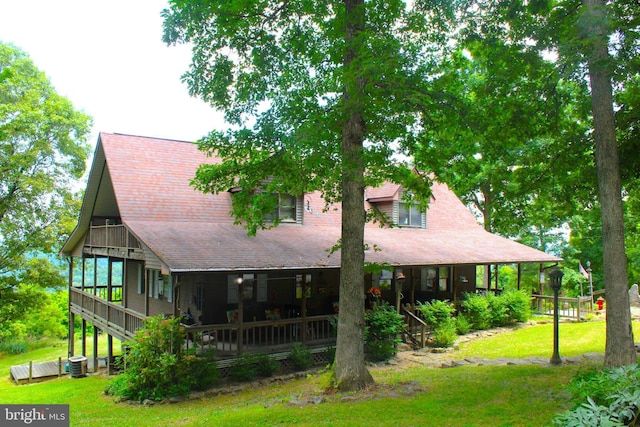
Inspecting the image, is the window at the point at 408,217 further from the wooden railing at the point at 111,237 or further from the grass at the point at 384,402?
the wooden railing at the point at 111,237

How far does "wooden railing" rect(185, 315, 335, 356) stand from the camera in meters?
12.9

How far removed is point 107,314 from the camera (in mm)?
18219

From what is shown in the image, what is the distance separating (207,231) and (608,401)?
12437 millimetres

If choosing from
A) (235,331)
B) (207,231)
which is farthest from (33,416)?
(207,231)

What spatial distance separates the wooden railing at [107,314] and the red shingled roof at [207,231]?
109 inches

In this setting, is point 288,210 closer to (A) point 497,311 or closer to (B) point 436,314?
(B) point 436,314

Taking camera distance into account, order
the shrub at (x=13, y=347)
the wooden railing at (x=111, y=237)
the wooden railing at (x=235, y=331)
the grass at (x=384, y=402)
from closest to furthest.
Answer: the grass at (x=384, y=402)
the wooden railing at (x=235, y=331)
the wooden railing at (x=111, y=237)
the shrub at (x=13, y=347)

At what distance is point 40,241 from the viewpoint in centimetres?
2667

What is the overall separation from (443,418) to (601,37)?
716cm

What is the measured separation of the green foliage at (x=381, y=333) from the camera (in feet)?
48.8

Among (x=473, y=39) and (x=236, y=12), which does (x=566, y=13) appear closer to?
(x=473, y=39)

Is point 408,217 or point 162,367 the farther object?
point 408,217

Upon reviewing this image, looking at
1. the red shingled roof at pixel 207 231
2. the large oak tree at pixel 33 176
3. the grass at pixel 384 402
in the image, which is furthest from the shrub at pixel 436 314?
the large oak tree at pixel 33 176

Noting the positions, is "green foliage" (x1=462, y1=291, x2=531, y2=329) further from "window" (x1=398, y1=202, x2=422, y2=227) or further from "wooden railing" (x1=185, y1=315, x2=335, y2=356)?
"wooden railing" (x1=185, y1=315, x2=335, y2=356)
